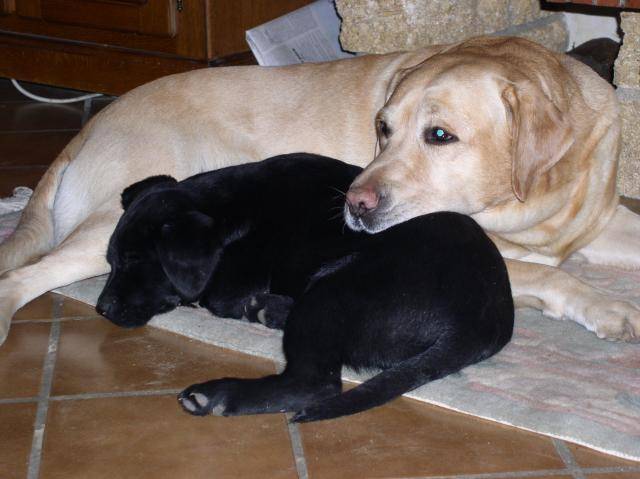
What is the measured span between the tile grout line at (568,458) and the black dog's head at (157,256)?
1.11 meters

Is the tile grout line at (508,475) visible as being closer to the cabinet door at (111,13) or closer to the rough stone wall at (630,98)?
the rough stone wall at (630,98)

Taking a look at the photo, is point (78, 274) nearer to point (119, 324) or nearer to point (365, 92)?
point (119, 324)

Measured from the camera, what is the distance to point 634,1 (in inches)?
151

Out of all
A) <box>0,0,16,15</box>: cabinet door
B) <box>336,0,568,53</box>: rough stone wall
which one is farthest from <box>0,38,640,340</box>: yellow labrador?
<box>0,0,16,15</box>: cabinet door

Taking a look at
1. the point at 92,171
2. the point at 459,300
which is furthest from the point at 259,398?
the point at 92,171

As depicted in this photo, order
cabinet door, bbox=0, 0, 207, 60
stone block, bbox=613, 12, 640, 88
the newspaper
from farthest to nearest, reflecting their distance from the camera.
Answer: cabinet door, bbox=0, 0, 207, 60 < the newspaper < stone block, bbox=613, 12, 640, 88

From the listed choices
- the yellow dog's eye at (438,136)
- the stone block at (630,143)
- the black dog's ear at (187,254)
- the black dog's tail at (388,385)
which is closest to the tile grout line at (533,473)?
the black dog's tail at (388,385)

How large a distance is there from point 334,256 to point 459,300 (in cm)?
43

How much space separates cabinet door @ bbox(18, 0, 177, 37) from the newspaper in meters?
0.65

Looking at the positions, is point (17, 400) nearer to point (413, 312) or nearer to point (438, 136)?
point (413, 312)

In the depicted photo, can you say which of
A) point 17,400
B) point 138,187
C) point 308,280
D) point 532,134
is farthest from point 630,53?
point 17,400

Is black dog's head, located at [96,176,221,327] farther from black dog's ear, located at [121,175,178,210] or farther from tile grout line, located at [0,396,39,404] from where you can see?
tile grout line, located at [0,396,39,404]

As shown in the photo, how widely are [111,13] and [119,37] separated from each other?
144mm

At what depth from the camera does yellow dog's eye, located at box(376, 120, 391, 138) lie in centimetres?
293
